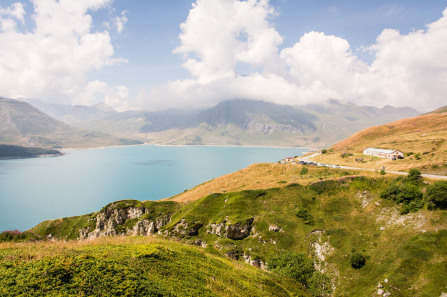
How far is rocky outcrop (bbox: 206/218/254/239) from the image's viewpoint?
5159cm

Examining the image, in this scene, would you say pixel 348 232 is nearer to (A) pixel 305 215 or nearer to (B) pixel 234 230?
(A) pixel 305 215

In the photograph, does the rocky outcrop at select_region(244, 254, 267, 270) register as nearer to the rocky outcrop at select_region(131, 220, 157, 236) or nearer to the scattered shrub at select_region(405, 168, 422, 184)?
the rocky outcrop at select_region(131, 220, 157, 236)

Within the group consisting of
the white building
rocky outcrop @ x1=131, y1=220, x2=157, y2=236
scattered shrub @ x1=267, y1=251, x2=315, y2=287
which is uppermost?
the white building

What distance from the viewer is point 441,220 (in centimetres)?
3944

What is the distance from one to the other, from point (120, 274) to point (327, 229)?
4404 cm

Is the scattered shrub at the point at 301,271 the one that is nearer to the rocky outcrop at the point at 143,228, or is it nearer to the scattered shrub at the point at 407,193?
the scattered shrub at the point at 407,193

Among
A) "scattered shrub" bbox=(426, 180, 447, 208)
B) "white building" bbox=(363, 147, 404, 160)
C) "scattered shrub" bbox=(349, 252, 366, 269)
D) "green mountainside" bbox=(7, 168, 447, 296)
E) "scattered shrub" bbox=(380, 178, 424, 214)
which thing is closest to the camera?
"green mountainside" bbox=(7, 168, 447, 296)

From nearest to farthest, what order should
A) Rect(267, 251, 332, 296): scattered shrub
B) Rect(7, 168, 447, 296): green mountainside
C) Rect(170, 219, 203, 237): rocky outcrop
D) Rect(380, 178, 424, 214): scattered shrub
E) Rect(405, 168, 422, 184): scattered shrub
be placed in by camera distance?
Rect(7, 168, 447, 296): green mountainside, Rect(267, 251, 332, 296): scattered shrub, Rect(380, 178, 424, 214): scattered shrub, Rect(405, 168, 422, 184): scattered shrub, Rect(170, 219, 203, 237): rocky outcrop

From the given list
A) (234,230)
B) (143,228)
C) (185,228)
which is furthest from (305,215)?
(143,228)

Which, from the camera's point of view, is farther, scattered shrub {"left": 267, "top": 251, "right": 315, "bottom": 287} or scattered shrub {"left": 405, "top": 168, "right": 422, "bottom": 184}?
scattered shrub {"left": 405, "top": 168, "right": 422, "bottom": 184}

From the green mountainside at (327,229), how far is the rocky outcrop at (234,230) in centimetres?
21

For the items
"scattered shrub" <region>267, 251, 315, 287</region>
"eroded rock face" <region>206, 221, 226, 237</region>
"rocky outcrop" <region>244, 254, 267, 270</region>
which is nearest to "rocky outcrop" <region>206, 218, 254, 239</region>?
"eroded rock face" <region>206, 221, 226, 237</region>

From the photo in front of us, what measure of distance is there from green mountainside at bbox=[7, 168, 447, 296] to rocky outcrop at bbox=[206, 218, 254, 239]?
212mm

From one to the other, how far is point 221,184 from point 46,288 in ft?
233
